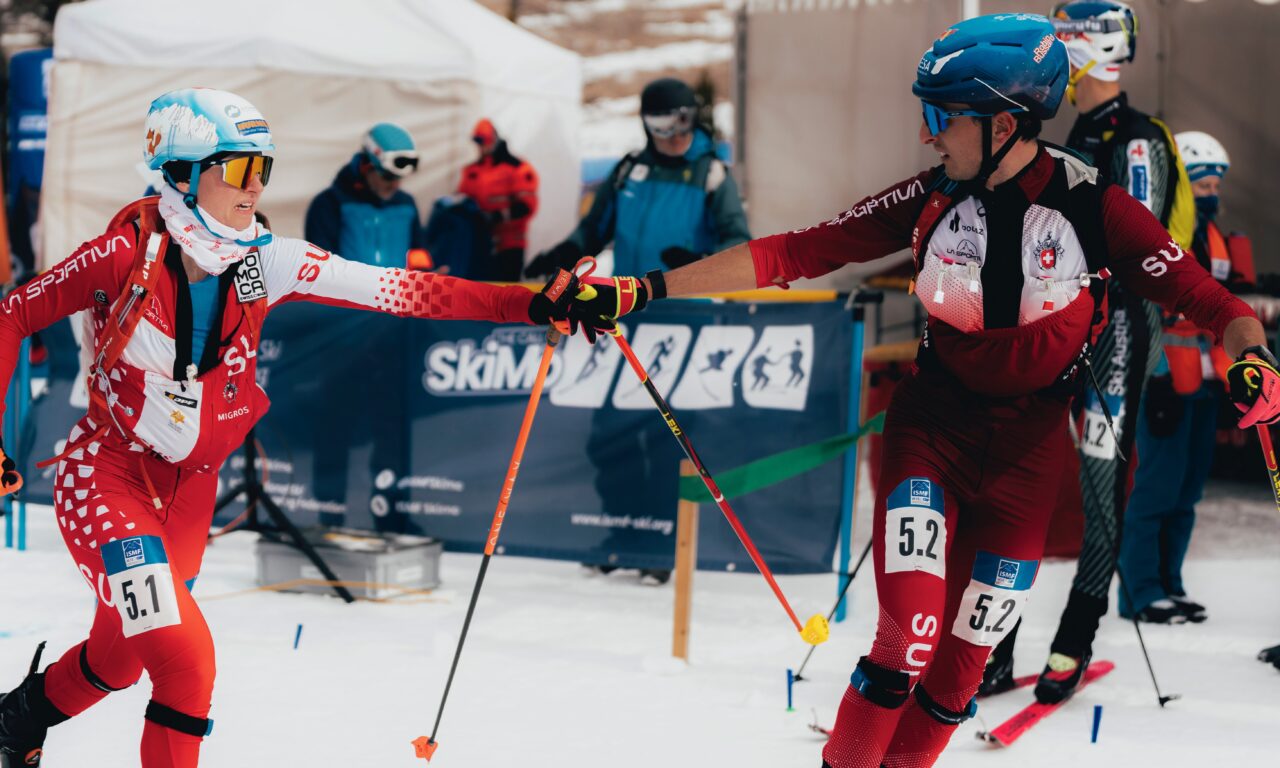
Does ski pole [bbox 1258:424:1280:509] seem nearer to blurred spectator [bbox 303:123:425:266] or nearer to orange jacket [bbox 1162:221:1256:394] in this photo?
orange jacket [bbox 1162:221:1256:394]

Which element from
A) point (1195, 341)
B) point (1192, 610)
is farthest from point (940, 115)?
point (1192, 610)

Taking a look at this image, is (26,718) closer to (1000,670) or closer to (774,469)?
(774,469)

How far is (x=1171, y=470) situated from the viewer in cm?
720

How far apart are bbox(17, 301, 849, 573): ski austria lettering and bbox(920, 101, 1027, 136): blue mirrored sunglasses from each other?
10.3 feet

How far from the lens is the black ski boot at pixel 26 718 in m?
4.05

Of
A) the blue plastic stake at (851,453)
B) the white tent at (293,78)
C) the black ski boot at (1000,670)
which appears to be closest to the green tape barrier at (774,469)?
the blue plastic stake at (851,453)

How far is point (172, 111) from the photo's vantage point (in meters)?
3.97

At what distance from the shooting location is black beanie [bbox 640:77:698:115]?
7555mm

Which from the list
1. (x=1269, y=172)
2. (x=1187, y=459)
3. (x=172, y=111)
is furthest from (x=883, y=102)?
(x=172, y=111)

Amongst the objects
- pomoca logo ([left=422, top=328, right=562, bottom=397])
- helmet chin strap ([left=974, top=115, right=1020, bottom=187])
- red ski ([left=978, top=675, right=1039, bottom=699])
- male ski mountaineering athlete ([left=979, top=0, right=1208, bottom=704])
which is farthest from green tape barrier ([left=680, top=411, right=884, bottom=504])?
helmet chin strap ([left=974, top=115, right=1020, bottom=187])

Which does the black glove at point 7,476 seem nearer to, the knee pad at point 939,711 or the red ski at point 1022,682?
the knee pad at point 939,711

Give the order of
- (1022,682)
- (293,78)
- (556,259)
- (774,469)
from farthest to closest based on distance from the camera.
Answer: (293,78) → (556,259) → (774,469) → (1022,682)

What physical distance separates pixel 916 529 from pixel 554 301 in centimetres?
127

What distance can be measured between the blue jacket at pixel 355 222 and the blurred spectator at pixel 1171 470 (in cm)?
435
